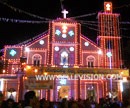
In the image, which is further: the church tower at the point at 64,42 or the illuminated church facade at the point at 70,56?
the church tower at the point at 64,42

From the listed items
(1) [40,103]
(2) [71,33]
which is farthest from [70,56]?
(1) [40,103]

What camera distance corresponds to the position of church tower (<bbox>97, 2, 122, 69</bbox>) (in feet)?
116

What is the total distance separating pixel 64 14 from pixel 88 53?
6210 millimetres

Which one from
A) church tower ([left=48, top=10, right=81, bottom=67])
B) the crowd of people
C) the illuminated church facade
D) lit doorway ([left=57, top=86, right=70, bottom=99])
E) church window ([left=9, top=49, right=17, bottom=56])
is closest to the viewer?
the crowd of people

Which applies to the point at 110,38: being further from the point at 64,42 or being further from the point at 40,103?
the point at 40,103

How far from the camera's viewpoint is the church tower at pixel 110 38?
116ft

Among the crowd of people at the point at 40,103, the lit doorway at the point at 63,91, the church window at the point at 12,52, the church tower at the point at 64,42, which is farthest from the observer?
the church tower at the point at 64,42

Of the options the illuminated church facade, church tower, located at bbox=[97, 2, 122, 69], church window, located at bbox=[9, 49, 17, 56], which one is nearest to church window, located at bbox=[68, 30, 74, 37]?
the illuminated church facade

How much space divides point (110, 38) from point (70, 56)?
595 centimetres

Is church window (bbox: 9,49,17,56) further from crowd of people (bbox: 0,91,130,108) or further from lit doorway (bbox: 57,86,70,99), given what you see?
crowd of people (bbox: 0,91,130,108)

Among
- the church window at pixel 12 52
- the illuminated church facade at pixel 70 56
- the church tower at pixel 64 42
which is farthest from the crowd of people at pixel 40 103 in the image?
the church window at pixel 12 52

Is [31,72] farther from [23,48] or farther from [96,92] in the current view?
[96,92]

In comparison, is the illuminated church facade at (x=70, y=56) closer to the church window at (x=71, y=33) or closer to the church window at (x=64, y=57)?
the church window at (x=64, y=57)

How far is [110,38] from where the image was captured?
3591 centimetres
